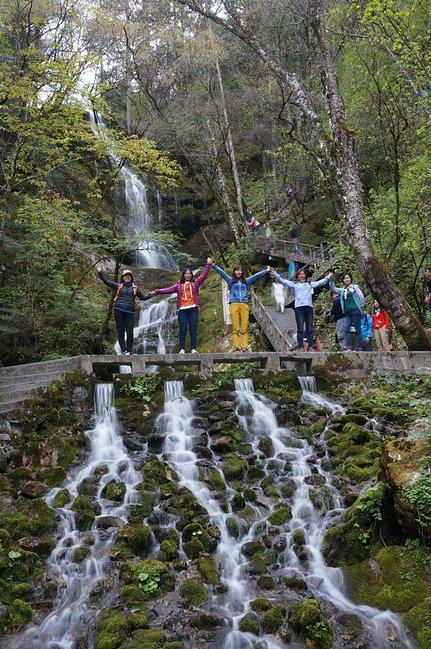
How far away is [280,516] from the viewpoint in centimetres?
694

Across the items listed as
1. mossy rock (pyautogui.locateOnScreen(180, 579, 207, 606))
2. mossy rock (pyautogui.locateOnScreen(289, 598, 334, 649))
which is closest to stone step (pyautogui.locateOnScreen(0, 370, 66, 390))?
mossy rock (pyautogui.locateOnScreen(180, 579, 207, 606))

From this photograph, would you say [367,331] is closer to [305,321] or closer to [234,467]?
[305,321]

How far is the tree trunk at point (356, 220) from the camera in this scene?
9.26 meters

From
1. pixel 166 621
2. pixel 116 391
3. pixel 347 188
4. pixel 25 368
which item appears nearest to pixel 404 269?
pixel 347 188

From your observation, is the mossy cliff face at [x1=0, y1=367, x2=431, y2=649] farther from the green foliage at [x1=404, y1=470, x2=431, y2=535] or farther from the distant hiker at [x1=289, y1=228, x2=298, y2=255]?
the distant hiker at [x1=289, y1=228, x2=298, y2=255]

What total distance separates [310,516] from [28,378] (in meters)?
5.54

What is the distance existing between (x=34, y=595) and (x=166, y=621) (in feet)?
5.33

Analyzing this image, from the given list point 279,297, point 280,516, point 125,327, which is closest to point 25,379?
point 125,327

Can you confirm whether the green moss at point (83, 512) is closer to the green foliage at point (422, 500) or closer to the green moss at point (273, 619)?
the green moss at point (273, 619)

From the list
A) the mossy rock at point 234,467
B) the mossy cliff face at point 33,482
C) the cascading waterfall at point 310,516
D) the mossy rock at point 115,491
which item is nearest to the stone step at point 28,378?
the mossy cliff face at point 33,482

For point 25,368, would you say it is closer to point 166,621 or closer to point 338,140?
point 166,621

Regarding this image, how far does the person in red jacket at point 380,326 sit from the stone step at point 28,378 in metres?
7.74

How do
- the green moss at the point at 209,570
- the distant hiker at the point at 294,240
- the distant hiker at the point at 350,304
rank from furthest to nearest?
→ the distant hiker at the point at 294,240
the distant hiker at the point at 350,304
the green moss at the point at 209,570

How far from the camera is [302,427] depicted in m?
9.05
